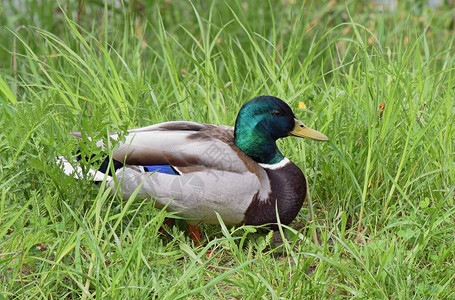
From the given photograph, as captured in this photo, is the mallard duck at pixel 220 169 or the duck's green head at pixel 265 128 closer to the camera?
the mallard duck at pixel 220 169

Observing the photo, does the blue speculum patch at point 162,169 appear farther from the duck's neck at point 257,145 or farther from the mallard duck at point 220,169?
the duck's neck at point 257,145

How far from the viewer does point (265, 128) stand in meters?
3.49

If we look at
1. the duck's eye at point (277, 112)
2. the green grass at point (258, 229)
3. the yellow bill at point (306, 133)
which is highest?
the duck's eye at point (277, 112)

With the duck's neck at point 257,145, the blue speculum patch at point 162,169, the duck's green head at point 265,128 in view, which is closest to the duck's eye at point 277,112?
the duck's green head at point 265,128

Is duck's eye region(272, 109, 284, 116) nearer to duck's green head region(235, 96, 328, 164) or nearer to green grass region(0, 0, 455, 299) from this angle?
duck's green head region(235, 96, 328, 164)

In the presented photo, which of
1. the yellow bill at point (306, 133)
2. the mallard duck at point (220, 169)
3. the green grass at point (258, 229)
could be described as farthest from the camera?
the yellow bill at point (306, 133)

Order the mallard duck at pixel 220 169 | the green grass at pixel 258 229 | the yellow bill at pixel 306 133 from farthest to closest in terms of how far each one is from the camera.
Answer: the yellow bill at pixel 306 133
the mallard duck at pixel 220 169
the green grass at pixel 258 229

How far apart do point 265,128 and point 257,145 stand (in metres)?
0.09

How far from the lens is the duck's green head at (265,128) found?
3.47 m

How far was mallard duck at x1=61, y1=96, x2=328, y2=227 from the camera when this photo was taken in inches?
129

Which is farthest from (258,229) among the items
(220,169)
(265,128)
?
(265,128)

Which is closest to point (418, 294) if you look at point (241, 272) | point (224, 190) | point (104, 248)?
point (241, 272)

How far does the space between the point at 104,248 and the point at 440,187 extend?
1.62 metres

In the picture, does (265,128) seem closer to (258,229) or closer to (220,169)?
(220,169)
